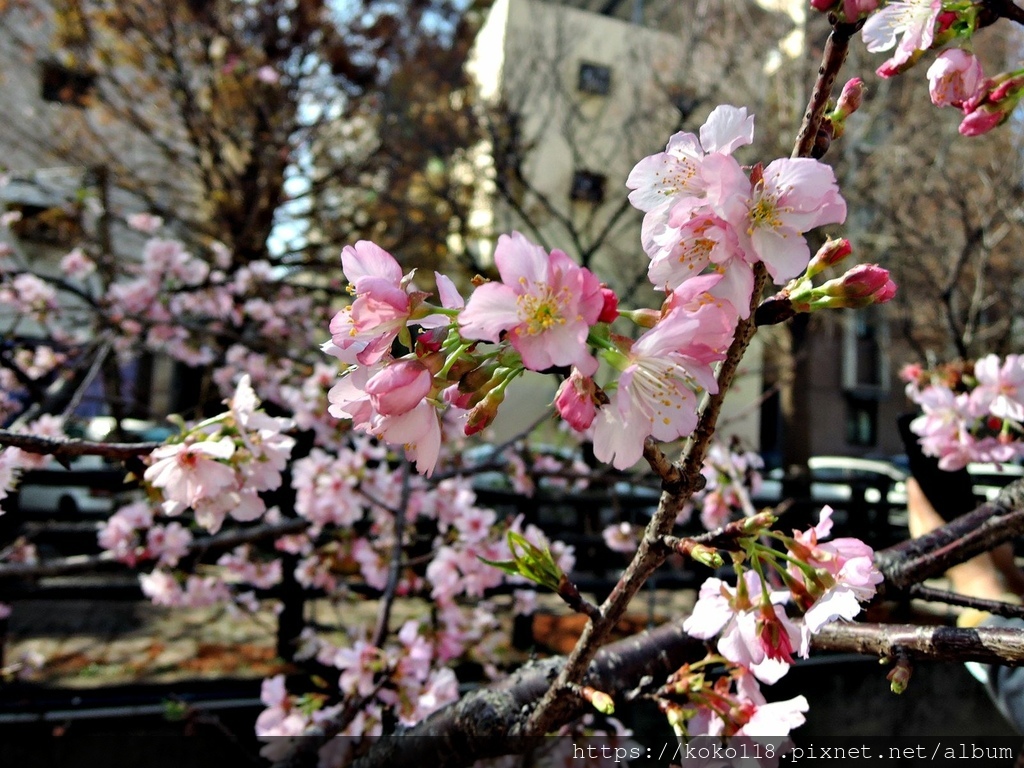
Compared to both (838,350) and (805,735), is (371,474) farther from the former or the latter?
(838,350)

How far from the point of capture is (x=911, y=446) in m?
2.11

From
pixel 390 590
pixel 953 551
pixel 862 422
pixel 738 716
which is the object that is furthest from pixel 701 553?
pixel 862 422

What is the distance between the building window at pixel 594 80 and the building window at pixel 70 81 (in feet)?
23.1

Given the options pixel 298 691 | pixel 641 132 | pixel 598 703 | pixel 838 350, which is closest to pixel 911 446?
pixel 598 703

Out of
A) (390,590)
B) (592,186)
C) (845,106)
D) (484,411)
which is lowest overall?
(390,590)

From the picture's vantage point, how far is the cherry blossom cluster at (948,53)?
824 mm

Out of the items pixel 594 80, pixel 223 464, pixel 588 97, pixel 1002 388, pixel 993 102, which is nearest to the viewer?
pixel 993 102

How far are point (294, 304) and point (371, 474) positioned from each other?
3.21m

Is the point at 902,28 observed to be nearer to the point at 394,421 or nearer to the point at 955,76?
the point at 955,76

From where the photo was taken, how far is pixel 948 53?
92cm

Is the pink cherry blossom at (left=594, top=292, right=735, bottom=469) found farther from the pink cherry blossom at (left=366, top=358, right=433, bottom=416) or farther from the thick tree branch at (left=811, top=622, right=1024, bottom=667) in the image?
the thick tree branch at (left=811, top=622, right=1024, bottom=667)

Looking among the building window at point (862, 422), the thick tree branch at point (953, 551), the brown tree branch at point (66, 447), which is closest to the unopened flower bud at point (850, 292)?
the thick tree branch at point (953, 551)

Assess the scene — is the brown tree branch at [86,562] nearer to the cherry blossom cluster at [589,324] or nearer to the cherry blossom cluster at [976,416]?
the cherry blossom cluster at [589,324]

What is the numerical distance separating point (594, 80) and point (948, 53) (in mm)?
10777
